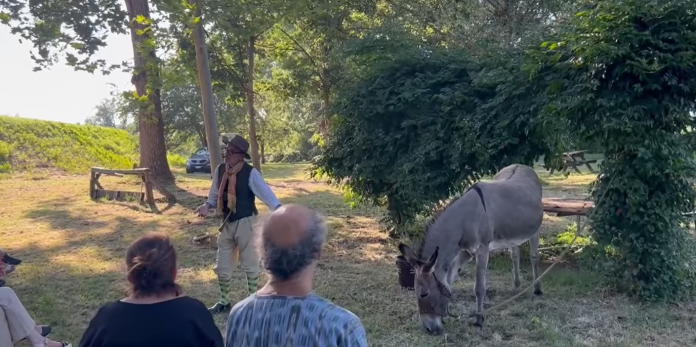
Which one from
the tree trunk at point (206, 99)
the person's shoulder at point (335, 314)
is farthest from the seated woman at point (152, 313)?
the tree trunk at point (206, 99)

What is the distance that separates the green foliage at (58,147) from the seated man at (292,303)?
82.3 ft

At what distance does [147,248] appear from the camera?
2316 millimetres

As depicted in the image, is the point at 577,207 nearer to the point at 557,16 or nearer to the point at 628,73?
the point at 628,73

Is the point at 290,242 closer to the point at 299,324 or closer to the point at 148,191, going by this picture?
the point at 299,324

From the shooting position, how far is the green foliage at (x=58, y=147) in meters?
24.9

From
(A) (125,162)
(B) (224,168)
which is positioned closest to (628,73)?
(B) (224,168)

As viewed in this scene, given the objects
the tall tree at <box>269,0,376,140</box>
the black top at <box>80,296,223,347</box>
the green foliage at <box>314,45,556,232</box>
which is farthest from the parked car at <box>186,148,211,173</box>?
the black top at <box>80,296,223,347</box>

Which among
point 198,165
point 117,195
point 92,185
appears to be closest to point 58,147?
point 198,165

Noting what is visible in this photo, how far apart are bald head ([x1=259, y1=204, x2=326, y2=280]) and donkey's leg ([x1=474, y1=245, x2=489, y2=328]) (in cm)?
405

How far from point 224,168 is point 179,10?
3.35 m

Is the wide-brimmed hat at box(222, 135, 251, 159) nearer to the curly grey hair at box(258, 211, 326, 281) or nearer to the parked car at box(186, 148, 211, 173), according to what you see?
the curly grey hair at box(258, 211, 326, 281)

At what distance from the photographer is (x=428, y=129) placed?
808cm

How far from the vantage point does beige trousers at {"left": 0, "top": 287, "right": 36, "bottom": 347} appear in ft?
13.3

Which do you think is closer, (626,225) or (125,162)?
(626,225)
